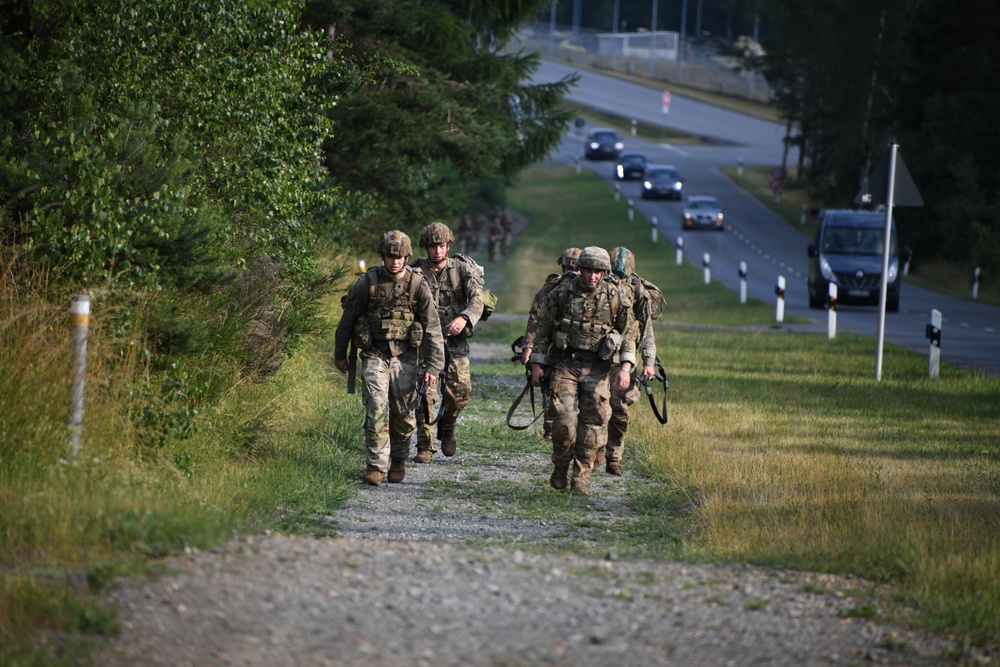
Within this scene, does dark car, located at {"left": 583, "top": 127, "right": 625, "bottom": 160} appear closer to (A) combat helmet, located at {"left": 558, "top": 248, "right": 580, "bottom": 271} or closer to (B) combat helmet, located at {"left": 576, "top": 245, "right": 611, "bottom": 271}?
(A) combat helmet, located at {"left": 558, "top": 248, "right": 580, "bottom": 271}

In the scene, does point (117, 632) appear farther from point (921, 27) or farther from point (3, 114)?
point (921, 27)

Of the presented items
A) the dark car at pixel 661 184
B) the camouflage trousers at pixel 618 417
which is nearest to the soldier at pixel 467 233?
the dark car at pixel 661 184

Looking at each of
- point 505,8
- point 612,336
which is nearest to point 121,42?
point 612,336

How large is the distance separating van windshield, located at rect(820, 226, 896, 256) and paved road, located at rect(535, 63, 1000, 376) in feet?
4.51

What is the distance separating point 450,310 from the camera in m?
11.8

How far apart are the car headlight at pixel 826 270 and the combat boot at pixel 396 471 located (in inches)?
891

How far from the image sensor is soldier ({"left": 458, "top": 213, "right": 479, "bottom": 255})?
4919cm

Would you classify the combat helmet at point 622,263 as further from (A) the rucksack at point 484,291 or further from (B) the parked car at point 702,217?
(B) the parked car at point 702,217

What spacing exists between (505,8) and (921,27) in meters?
21.9

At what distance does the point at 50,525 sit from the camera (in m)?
6.77

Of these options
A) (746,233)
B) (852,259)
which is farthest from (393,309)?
(746,233)

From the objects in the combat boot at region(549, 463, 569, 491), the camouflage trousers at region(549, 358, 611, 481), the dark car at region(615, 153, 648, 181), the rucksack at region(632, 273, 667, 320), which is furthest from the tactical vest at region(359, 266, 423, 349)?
the dark car at region(615, 153, 648, 181)

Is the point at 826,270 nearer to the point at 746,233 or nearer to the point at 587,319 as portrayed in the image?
the point at 587,319

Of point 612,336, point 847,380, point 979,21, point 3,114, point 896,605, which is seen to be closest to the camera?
point 896,605
